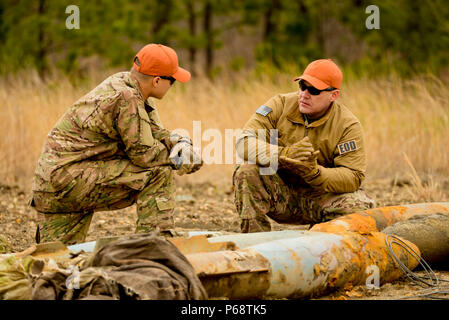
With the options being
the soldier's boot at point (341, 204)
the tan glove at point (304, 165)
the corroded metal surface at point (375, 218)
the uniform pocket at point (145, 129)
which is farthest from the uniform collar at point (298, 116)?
the uniform pocket at point (145, 129)

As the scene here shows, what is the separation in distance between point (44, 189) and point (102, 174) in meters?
0.43

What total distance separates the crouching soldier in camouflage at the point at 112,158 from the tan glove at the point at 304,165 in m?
0.69

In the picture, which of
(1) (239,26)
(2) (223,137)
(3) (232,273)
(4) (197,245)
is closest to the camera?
(3) (232,273)

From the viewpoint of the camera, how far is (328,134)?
5.42 meters

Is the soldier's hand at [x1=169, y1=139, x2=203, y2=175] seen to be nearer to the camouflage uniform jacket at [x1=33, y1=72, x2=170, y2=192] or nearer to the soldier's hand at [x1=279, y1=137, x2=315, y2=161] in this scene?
the camouflage uniform jacket at [x1=33, y1=72, x2=170, y2=192]

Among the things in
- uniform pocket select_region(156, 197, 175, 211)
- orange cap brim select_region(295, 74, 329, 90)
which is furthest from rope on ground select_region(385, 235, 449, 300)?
uniform pocket select_region(156, 197, 175, 211)

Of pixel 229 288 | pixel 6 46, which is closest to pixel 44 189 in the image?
pixel 229 288

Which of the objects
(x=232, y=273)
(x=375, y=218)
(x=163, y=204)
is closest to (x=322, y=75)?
(x=375, y=218)

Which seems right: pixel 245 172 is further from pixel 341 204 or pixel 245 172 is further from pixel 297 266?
pixel 297 266

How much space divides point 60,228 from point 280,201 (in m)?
1.70

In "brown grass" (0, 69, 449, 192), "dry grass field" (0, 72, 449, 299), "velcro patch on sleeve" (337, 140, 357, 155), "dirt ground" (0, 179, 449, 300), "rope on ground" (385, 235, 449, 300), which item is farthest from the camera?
"brown grass" (0, 69, 449, 192)

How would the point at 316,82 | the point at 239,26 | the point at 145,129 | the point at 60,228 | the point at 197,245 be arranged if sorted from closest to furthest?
1. the point at 197,245
2. the point at 145,129
3. the point at 60,228
4. the point at 316,82
5. the point at 239,26

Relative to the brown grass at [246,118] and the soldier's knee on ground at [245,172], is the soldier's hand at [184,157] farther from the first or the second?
the brown grass at [246,118]

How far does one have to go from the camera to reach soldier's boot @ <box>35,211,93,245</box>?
16.9ft
